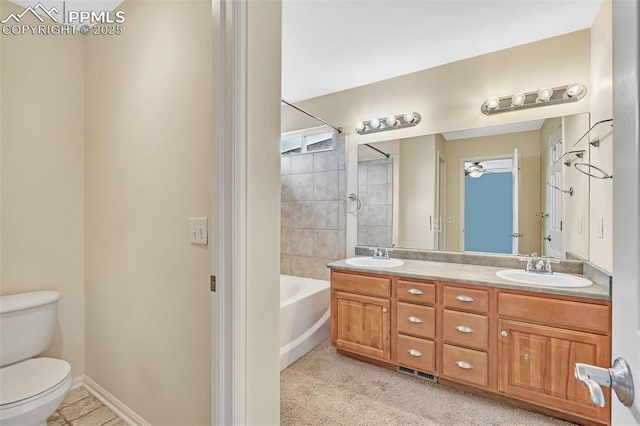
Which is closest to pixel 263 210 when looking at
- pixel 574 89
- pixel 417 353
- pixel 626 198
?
pixel 626 198

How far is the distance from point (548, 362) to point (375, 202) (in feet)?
5.83

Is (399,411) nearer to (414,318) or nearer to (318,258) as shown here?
(414,318)

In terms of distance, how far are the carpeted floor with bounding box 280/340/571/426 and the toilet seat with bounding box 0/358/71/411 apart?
1.18 metres

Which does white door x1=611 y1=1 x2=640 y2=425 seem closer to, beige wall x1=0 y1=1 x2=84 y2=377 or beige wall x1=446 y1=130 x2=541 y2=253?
beige wall x1=446 y1=130 x2=541 y2=253

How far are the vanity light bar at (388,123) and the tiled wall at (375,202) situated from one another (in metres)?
0.30

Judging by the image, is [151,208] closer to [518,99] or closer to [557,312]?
[557,312]

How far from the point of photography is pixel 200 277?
4.16 feet

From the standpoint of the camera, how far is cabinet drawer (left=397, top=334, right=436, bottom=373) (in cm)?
212

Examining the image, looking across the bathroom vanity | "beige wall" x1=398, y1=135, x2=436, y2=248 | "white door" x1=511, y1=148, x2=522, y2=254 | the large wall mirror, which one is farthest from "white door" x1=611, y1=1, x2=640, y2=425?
"beige wall" x1=398, y1=135, x2=436, y2=248

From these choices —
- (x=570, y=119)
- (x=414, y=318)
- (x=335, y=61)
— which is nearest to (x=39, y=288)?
(x=414, y=318)

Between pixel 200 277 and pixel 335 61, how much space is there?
211cm

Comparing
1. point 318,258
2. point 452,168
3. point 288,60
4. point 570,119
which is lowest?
point 318,258

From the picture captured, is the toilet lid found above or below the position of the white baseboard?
above

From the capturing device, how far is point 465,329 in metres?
1.99
